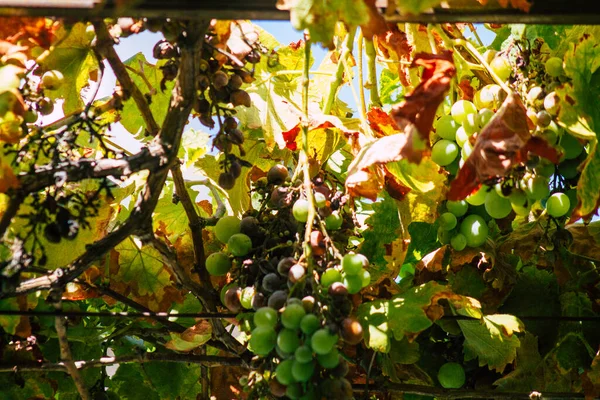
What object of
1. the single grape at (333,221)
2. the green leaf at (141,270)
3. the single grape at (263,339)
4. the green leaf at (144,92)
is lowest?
the single grape at (263,339)

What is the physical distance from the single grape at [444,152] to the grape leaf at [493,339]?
34cm

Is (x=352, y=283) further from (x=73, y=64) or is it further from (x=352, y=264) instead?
(x=73, y=64)

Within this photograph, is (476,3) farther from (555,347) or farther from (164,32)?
(555,347)

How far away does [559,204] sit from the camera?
138cm

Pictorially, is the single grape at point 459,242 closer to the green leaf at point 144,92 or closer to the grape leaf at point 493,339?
the grape leaf at point 493,339

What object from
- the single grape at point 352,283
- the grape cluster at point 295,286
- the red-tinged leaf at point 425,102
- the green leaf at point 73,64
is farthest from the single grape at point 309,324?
the green leaf at point 73,64

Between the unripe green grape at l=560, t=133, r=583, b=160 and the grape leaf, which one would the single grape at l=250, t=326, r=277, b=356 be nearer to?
the grape leaf

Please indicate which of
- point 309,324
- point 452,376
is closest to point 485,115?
point 309,324

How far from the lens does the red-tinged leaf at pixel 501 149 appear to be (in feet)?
3.85

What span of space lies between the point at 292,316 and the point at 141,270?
0.72 metres

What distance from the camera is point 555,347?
166 cm

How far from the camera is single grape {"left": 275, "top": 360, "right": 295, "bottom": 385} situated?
3.74 feet

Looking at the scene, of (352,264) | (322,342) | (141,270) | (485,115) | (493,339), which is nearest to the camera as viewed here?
(322,342)

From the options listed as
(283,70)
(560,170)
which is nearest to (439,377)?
(560,170)
